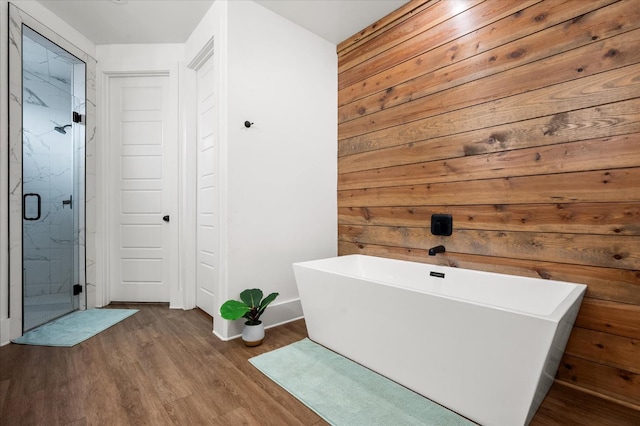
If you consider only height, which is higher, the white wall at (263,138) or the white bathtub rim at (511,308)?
the white wall at (263,138)

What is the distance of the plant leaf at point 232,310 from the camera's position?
6.71 feet

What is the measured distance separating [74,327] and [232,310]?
1437mm

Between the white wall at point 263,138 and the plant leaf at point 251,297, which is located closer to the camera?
the plant leaf at point 251,297

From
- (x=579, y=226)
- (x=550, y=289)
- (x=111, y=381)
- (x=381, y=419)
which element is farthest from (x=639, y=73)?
(x=111, y=381)

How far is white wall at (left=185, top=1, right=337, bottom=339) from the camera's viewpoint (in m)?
2.31

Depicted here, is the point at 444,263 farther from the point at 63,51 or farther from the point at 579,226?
the point at 63,51

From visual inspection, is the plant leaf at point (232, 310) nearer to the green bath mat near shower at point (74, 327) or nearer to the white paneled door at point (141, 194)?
the green bath mat near shower at point (74, 327)

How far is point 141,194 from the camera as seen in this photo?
3121 mm

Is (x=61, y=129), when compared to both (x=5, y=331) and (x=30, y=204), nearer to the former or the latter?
(x=30, y=204)

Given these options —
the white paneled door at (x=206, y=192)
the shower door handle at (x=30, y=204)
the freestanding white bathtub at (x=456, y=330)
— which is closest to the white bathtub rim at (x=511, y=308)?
the freestanding white bathtub at (x=456, y=330)

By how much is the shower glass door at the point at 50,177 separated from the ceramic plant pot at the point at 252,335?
1.73 metres

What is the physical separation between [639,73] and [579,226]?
0.75m

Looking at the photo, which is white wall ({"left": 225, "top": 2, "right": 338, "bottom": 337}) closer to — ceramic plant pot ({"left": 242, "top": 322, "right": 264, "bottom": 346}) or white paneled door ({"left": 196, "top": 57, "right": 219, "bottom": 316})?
ceramic plant pot ({"left": 242, "top": 322, "right": 264, "bottom": 346})

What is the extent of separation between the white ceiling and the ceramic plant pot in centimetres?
245
